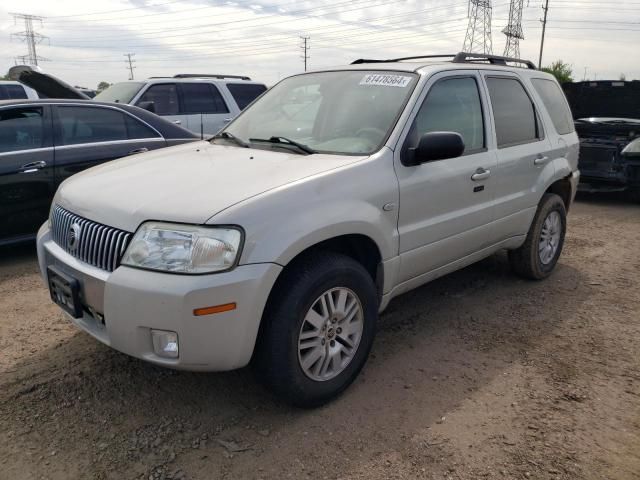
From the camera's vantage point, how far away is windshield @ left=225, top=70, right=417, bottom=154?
10.8ft

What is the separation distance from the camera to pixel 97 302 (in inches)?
102

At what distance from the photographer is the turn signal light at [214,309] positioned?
2.36m

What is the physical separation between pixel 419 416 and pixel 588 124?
8.35 metres

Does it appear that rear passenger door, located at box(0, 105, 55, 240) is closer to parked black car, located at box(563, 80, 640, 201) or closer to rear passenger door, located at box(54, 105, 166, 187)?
rear passenger door, located at box(54, 105, 166, 187)

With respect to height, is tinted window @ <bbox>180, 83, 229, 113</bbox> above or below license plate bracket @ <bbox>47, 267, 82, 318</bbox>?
above

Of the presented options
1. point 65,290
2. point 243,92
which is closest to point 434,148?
point 65,290

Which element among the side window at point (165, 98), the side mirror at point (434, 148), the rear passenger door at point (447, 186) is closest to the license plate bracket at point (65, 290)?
the rear passenger door at point (447, 186)

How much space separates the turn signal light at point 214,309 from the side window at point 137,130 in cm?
402

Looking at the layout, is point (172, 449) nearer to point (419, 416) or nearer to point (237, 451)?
point (237, 451)

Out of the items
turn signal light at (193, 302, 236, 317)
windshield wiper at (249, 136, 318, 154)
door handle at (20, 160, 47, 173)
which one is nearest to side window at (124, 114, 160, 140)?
door handle at (20, 160, 47, 173)

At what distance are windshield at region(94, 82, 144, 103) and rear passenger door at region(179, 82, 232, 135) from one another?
0.73m

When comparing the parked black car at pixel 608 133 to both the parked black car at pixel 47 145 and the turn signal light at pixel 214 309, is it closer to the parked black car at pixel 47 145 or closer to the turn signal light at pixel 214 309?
the parked black car at pixel 47 145

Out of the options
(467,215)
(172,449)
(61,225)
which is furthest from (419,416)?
(61,225)

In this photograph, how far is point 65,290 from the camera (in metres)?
2.76
